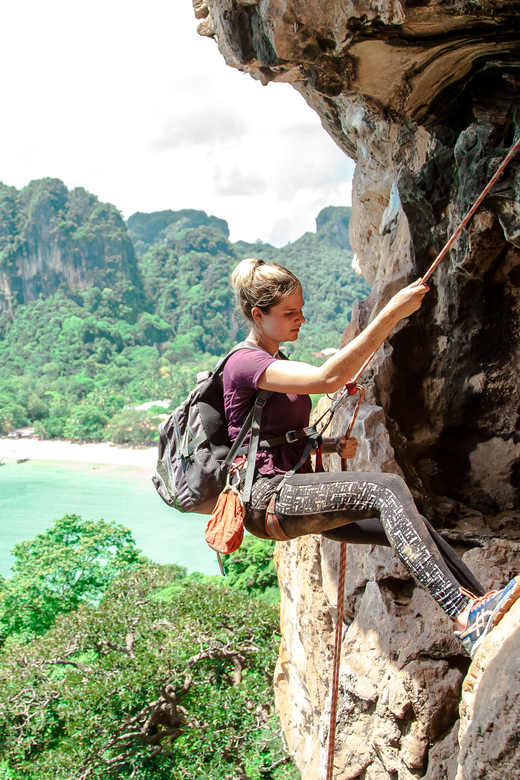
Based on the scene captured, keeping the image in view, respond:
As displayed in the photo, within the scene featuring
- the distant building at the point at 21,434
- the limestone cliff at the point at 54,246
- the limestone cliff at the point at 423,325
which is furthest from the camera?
the limestone cliff at the point at 54,246

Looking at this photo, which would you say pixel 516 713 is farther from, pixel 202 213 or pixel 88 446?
pixel 202 213

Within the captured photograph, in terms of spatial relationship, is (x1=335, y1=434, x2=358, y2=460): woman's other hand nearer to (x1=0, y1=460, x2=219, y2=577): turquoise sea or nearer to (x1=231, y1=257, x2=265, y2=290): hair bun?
(x1=231, y1=257, x2=265, y2=290): hair bun

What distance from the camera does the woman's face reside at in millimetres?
2258

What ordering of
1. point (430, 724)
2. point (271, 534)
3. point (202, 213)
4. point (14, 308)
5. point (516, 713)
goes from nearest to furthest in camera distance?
point (516, 713) < point (271, 534) < point (430, 724) < point (14, 308) < point (202, 213)

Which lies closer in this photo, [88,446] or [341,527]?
[341,527]

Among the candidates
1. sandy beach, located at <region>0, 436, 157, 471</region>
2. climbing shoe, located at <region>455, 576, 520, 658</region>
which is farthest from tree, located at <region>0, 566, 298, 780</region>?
sandy beach, located at <region>0, 436, 157, 471</region>

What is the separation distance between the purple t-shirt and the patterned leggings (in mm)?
90

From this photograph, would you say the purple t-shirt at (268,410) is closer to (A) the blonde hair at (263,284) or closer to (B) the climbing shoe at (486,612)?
(A) the blonde hair at (263,284)

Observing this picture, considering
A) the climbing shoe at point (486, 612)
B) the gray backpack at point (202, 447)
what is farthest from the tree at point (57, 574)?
the climbing shoe at point (486, 612)

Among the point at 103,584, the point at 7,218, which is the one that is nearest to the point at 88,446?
the point at 103,584

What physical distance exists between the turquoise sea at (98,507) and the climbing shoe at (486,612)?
2661cm

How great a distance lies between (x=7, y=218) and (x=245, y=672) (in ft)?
238

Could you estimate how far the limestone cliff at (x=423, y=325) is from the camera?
9.22 feet

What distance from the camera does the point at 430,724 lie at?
264 cm
